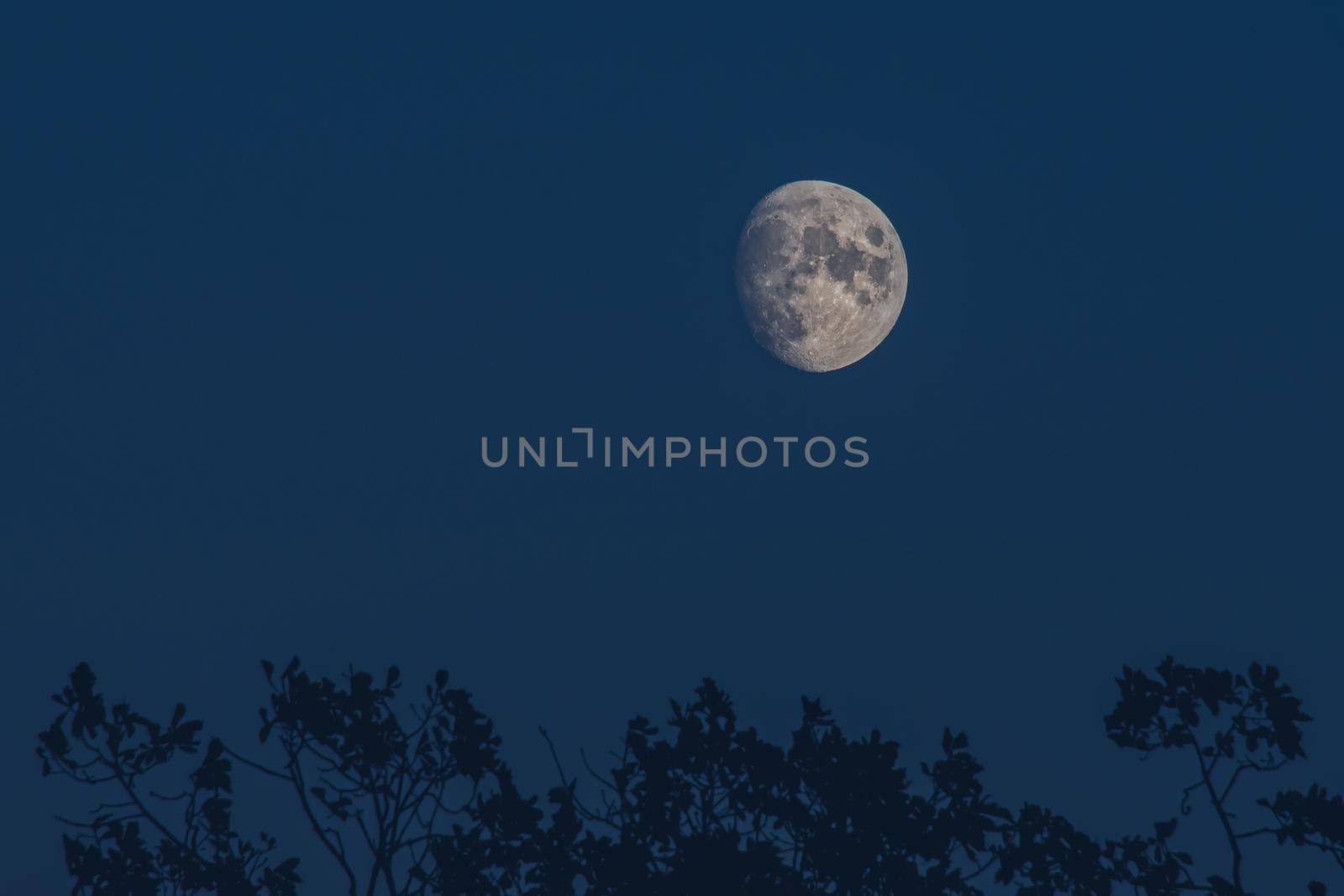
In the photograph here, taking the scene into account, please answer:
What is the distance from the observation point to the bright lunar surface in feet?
113

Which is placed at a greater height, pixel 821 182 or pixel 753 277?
pixel 821 182

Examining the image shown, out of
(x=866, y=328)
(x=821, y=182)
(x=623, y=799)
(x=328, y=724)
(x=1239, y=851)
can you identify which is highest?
(x=821, y=182)

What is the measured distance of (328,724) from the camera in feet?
57.5

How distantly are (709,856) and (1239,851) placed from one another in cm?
521

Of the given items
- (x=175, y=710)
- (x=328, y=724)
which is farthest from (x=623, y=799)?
(x=175, y=710)

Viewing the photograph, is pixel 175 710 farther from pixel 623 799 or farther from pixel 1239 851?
pixel 1239 851

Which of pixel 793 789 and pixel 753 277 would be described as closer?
pixel 793 789

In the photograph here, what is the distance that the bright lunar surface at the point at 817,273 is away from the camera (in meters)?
34.4

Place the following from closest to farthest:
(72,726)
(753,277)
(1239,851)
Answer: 1. (1239,851)
2. (72,726)
3. (753,277)

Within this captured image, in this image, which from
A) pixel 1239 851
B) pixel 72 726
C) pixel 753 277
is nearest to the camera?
pixel 1239 851

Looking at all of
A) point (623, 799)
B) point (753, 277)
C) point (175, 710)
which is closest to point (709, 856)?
point (623, 799)

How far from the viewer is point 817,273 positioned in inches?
1348

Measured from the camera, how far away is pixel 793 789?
1670 centimetres

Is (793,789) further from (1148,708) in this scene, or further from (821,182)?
(821,182)
